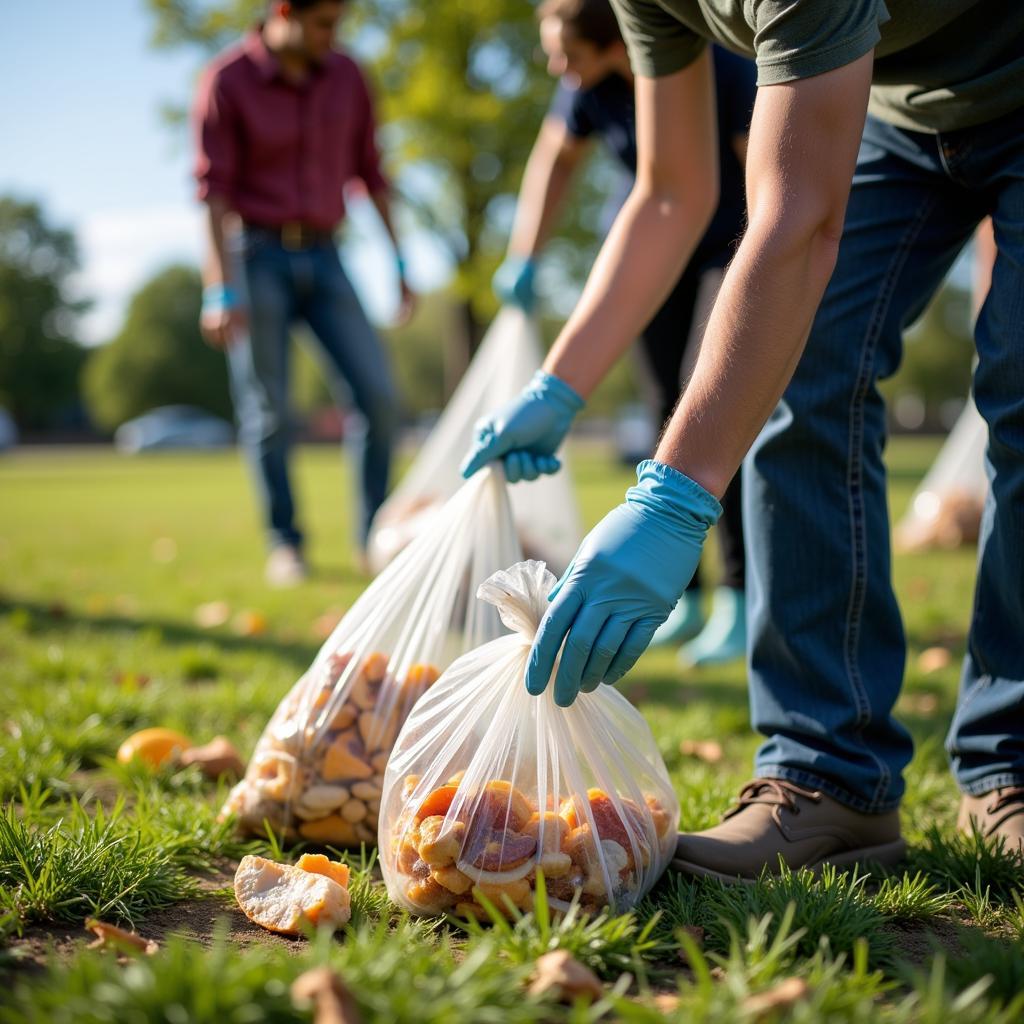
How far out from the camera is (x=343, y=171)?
4.96m

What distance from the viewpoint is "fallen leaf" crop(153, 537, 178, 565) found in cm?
622

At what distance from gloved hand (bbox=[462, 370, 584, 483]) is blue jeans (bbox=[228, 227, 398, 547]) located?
2.91 m

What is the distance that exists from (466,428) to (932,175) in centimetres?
253

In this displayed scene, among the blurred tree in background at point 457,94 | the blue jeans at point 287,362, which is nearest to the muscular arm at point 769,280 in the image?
the blue jeans at point 287,362

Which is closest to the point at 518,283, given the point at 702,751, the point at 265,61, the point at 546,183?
the point at 546,183

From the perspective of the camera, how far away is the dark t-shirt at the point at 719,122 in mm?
3299

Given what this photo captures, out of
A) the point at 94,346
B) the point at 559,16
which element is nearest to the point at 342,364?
the point at 559,16

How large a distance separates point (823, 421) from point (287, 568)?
11.9ft

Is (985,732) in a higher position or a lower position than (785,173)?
lower

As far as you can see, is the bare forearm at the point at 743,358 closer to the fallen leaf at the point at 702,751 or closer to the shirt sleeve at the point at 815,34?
the shirt sleeve at the point at 815,34

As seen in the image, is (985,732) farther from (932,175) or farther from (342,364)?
(342,364)

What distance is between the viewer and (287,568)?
504 cm

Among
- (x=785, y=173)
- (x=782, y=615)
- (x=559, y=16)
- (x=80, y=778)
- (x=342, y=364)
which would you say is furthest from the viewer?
(x=342, y=364)

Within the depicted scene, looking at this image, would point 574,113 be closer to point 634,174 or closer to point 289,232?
point 634,174
